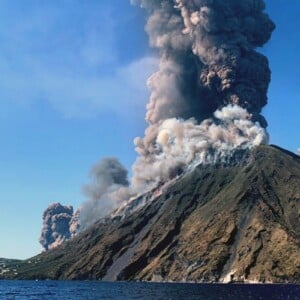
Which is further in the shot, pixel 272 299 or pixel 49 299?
pixel 49 299

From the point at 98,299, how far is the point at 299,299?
63.3m

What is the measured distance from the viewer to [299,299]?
162m

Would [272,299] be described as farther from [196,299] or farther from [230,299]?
[196,299]

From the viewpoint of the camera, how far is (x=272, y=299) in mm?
165750

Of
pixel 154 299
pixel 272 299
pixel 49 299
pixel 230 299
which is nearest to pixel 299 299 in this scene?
pixel 272 299

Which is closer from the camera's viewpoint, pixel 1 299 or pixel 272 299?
pixel 272 299

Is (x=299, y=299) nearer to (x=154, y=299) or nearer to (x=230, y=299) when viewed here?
(x=230, y=299)

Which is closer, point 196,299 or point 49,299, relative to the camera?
point 196,299

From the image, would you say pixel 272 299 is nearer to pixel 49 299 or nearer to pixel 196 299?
pixel 196 299

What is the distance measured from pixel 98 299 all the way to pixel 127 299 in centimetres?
1047

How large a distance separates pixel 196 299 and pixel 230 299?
11200 millimetres

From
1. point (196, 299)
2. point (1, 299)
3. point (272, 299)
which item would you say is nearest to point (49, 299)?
point (1, 299)

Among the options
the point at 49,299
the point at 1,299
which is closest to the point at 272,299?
the point at 49,299

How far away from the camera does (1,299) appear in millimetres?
177625
